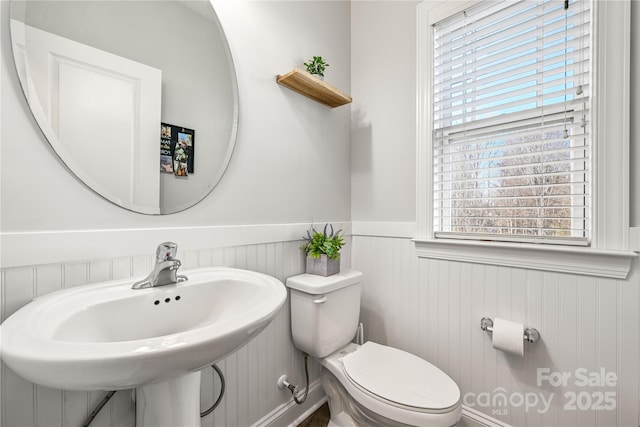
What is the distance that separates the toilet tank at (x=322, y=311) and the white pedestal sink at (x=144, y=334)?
0.37 m

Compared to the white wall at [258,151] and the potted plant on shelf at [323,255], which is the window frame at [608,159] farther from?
the white wall at [258,151]

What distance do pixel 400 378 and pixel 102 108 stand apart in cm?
140

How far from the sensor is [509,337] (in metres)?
1.11

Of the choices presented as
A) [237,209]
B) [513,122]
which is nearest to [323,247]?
[237,209]

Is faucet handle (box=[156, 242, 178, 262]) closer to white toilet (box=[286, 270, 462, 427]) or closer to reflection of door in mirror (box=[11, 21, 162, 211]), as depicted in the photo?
reflection of door in mirror (box=[11, 21, 162, 211])

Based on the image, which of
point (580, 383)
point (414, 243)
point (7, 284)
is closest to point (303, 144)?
point (414, 243)

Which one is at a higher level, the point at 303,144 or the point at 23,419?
the point at 303,144

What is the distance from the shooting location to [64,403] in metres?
0.75

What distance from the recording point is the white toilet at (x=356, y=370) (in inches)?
36.5

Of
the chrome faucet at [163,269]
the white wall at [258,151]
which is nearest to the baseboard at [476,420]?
the white wall at [258,151]

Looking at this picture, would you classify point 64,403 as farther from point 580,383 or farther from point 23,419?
point 580,383

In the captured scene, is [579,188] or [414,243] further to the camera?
[414,243]

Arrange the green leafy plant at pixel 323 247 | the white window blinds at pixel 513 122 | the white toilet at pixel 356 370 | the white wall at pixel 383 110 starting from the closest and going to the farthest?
the white toilet at pixel 356 370 < the white window blinds at pixel 513 122 < the green leafy plant at pixel 323 247 < the white wall at pixel 383 110

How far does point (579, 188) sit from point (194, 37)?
1.61 m
